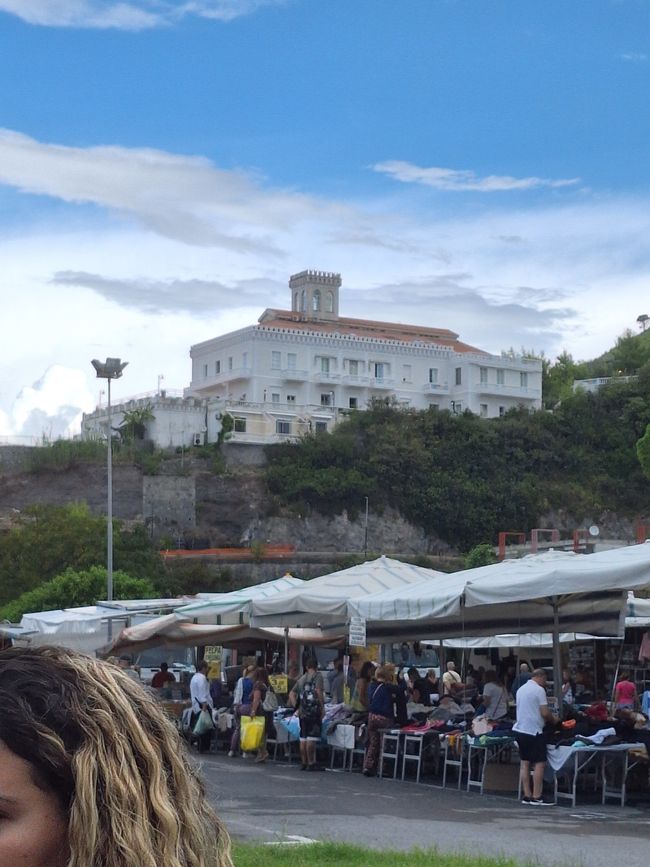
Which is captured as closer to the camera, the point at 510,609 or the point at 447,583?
the point at 447,583

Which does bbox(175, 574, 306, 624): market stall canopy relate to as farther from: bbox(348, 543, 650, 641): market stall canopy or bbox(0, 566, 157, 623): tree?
bbox(0, 566, 157, 623): tree

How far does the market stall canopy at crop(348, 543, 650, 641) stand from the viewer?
15.2m

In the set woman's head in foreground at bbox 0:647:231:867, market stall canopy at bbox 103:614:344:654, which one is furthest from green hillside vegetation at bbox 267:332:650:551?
woman's head in foreground at bbox 0:647:231:867

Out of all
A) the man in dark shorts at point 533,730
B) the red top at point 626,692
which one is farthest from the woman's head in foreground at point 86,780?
the red top at point 626,692

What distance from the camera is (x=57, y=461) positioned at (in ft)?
314

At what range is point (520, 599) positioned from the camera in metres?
15.7

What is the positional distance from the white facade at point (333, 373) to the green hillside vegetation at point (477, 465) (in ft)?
15.4

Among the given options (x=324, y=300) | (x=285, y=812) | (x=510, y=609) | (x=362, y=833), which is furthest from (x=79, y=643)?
(x=324, y=300)

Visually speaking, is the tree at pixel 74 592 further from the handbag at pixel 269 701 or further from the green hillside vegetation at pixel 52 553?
the handbag at pixel 269 701

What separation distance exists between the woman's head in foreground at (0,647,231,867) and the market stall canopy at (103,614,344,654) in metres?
22.1

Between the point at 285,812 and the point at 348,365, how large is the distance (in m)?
98.9

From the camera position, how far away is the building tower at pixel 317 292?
123 meters

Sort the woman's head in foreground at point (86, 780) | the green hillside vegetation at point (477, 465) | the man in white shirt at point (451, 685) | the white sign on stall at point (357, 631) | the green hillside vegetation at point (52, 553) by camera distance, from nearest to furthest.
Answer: the woman's head in foreground at point (86, 780) → the white sign on stall at point (357, 631) → the man in white shirt at point (451, 685) → the green hillside vegetation at point (52, 553) → the green hillside vegetation at point (477, 465)

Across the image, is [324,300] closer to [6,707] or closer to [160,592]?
[160,592]
